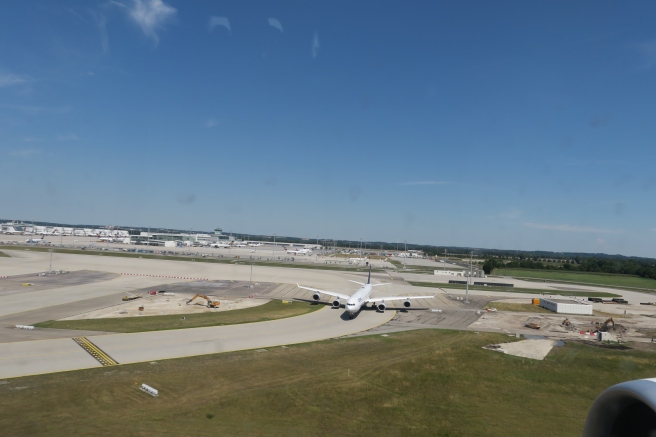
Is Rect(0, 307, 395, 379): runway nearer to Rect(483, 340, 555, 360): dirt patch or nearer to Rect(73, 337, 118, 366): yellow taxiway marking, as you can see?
Rect(73, 337, 118, 366): yellow taxiway marking

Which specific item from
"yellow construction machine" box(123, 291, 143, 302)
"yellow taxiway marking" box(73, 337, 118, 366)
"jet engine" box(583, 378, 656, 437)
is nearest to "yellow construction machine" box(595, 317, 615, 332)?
"yellow taxiway marking" box(73, 337, 118, 366)

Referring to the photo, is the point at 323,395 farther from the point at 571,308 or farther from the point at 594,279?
the point at 594,279

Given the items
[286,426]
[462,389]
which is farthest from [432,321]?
[286,426]

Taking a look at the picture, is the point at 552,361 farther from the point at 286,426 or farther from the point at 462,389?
the point at 286,426

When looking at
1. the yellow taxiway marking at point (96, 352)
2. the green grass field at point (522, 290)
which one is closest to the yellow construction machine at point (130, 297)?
the yellow taxiway marking at point (96, 352)

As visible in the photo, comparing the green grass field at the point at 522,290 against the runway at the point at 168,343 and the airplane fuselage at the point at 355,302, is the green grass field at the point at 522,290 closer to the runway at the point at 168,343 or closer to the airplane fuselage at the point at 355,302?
the airplane fuselage at the point at 355,302

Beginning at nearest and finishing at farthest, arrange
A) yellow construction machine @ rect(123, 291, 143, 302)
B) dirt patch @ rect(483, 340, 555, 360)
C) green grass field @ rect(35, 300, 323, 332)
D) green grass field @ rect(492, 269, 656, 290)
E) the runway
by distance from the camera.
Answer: the runway → dirt patch @ rect(483, 340, 555, 360) → green grass field @ rect(35, 300, 323, 332) → yellow construction machine @ rect(123, 291, 143, 302) → green grass field @ rect(492, 269, 656, 290)
